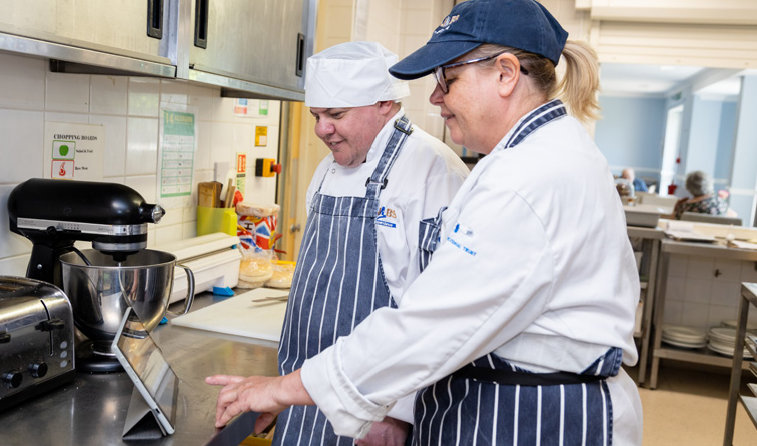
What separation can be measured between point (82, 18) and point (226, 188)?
130cm

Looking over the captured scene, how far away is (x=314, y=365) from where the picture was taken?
1061 mm

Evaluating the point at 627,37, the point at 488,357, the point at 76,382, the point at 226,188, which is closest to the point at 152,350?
the point at 76,382

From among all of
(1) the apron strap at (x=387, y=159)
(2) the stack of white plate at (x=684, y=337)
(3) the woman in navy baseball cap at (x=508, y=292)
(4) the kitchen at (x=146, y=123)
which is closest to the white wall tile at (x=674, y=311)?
(2) the stack of white plate at (x=684, y=337)

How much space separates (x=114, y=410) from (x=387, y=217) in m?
0.72

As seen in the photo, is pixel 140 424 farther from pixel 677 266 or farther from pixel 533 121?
pixel 677 266

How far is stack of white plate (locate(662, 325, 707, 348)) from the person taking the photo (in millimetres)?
4539

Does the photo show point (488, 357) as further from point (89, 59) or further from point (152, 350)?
point (89, 59)

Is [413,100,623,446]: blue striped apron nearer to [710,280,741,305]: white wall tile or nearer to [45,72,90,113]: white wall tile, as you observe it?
[45,72,90,113]: white wall tile

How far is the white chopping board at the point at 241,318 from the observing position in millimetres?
1852

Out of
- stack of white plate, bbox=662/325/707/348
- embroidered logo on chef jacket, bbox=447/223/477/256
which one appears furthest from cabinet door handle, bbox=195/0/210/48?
stack of white plate, bbox=662/325/707/348

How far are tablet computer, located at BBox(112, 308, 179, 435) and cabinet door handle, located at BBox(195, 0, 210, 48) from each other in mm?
786

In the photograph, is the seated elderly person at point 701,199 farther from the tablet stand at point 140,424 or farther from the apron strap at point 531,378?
the tablet stand at point 140,424

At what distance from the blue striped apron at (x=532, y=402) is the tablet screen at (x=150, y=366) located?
534 mm

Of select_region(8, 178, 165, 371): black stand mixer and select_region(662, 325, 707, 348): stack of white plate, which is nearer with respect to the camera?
select_region(8, 178, 165, 371): black stand mixer
